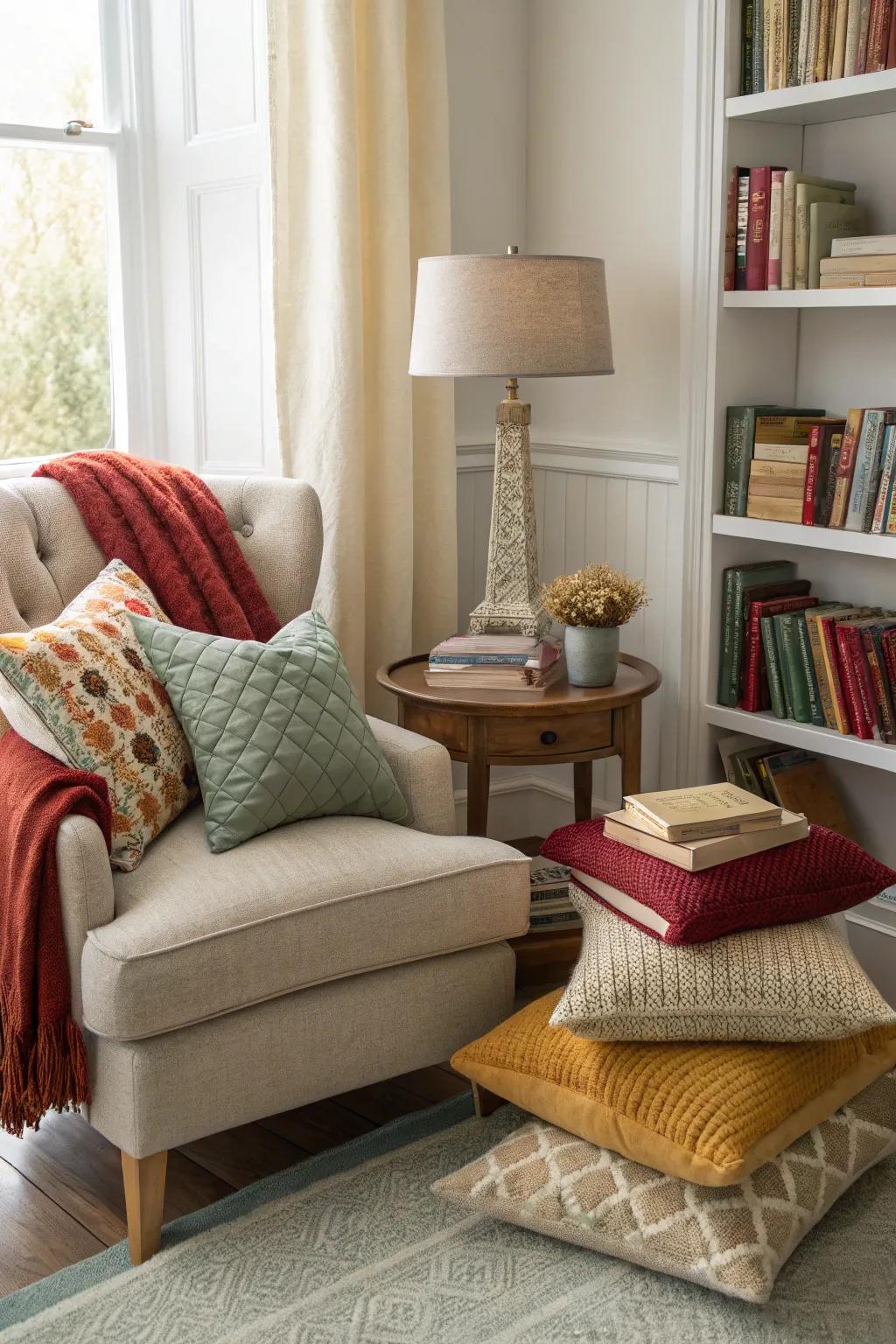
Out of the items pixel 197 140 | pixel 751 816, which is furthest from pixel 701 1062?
pixel 197 140

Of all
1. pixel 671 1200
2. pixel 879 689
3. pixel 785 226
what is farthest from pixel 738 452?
pixel 671 1200

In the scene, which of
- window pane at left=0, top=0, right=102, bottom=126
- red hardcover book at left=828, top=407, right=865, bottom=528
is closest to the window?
window pane at left=0, top=0, right=102, bottom=126

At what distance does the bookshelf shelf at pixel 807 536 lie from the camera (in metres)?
2.47

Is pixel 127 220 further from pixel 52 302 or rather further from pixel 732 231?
pixel 732 231

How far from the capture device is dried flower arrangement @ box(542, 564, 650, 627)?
99.0 inches

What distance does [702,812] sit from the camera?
2.03 metres

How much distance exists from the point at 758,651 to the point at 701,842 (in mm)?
856

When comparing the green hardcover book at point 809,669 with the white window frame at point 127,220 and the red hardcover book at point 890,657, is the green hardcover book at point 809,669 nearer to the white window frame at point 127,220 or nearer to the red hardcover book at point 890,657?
the red hardcover book at point 890,657

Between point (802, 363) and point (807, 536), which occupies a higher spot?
point (802, 363)

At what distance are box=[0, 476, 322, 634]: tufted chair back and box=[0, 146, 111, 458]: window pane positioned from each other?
0.56 m

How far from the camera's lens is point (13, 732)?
2160mm

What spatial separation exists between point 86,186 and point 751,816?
→ 203 centimetres

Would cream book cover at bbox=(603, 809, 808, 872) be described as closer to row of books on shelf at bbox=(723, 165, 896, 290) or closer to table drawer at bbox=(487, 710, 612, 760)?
table drawer at bbox=(487, 710, 612, 760)

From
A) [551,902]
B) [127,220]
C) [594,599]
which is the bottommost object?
[551,902]
